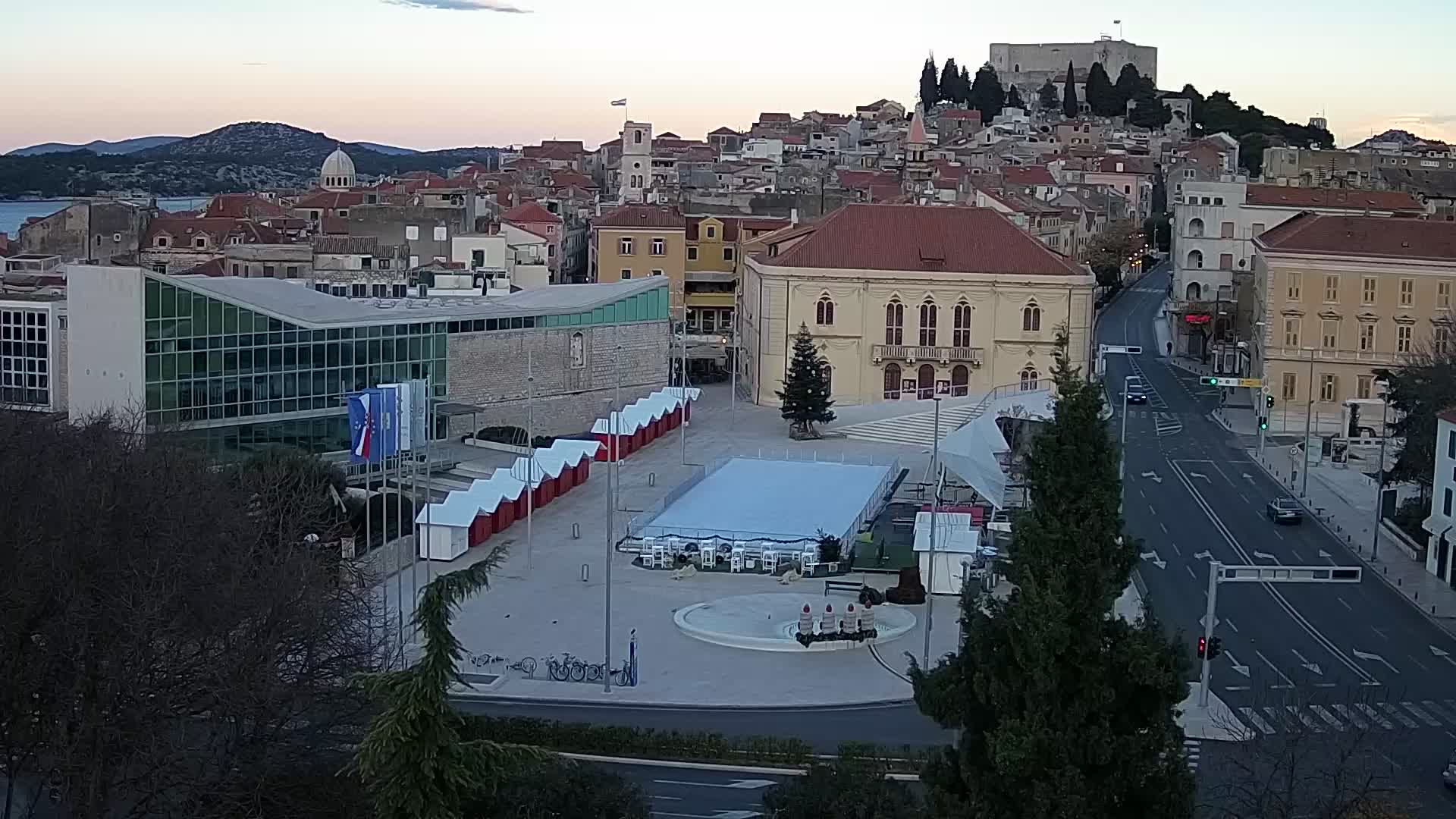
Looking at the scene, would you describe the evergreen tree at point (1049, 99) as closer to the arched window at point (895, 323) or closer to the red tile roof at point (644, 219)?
the red tile roof at point (644, 219)

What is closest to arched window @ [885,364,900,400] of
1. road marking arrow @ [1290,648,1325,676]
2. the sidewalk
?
the sidewalk

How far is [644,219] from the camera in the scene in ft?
219

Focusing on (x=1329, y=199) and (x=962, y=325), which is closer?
(x=962, y=325)

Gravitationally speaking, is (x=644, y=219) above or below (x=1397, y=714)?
above

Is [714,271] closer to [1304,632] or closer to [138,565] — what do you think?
[1304,632]

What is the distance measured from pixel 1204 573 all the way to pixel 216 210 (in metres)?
59.0

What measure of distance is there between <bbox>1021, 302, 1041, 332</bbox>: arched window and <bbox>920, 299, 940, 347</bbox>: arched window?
251cm

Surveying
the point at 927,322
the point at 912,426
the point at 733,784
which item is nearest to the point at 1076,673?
the point at 733,784

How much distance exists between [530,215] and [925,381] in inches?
1153

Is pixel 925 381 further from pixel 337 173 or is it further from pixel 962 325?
pixel 337 173

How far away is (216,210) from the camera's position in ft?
266

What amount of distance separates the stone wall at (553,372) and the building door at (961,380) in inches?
336

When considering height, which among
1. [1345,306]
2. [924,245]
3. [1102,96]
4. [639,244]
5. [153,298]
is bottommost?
[1345,306]

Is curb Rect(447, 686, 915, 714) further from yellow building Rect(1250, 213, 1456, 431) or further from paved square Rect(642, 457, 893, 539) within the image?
yellow building Rect(1250, 213, 1456, 431)
